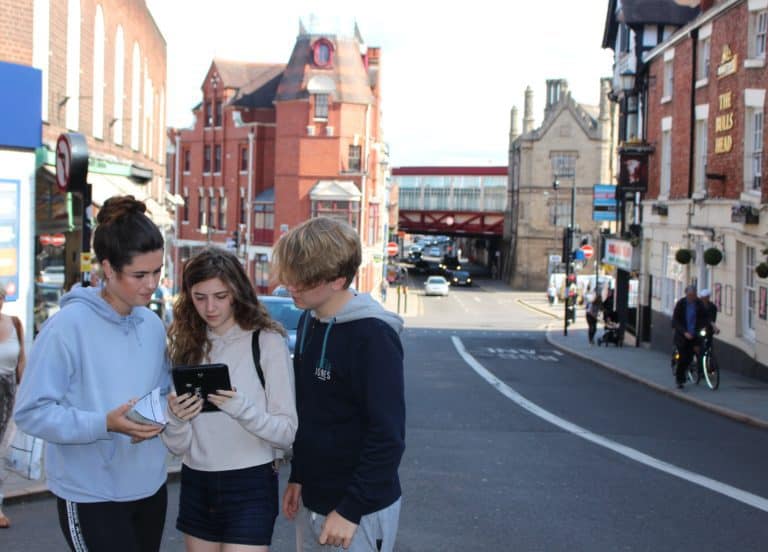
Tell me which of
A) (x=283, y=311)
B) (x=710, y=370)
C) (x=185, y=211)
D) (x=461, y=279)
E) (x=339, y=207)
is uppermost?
(x=339, y=207)

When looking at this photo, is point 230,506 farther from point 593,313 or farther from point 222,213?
point 222,213

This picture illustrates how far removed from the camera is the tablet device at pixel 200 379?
406 centimetres

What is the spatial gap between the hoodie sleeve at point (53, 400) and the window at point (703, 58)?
24.2 m

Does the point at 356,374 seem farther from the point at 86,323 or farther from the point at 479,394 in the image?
the point at 479,394

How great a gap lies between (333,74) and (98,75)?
38.8m

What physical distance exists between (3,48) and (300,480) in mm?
13493

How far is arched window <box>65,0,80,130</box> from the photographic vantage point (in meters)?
19.7

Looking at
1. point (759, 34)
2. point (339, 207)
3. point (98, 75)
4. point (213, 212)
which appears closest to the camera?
point (759, 34)

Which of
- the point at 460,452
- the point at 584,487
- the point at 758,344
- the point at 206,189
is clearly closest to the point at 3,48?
the point at 460,452

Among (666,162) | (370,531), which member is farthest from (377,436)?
(666,162)

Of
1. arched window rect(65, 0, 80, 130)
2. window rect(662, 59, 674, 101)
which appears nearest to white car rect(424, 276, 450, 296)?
window rect(662, 59, 674, 101)

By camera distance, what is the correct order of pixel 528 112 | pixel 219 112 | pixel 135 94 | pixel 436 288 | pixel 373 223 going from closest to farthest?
pixel 135 94 < pixel 373 223 < pixel 219 112 < pixel 436 288 < pixel 528 112

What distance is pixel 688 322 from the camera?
59.5 ft

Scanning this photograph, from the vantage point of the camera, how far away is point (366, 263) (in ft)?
203
